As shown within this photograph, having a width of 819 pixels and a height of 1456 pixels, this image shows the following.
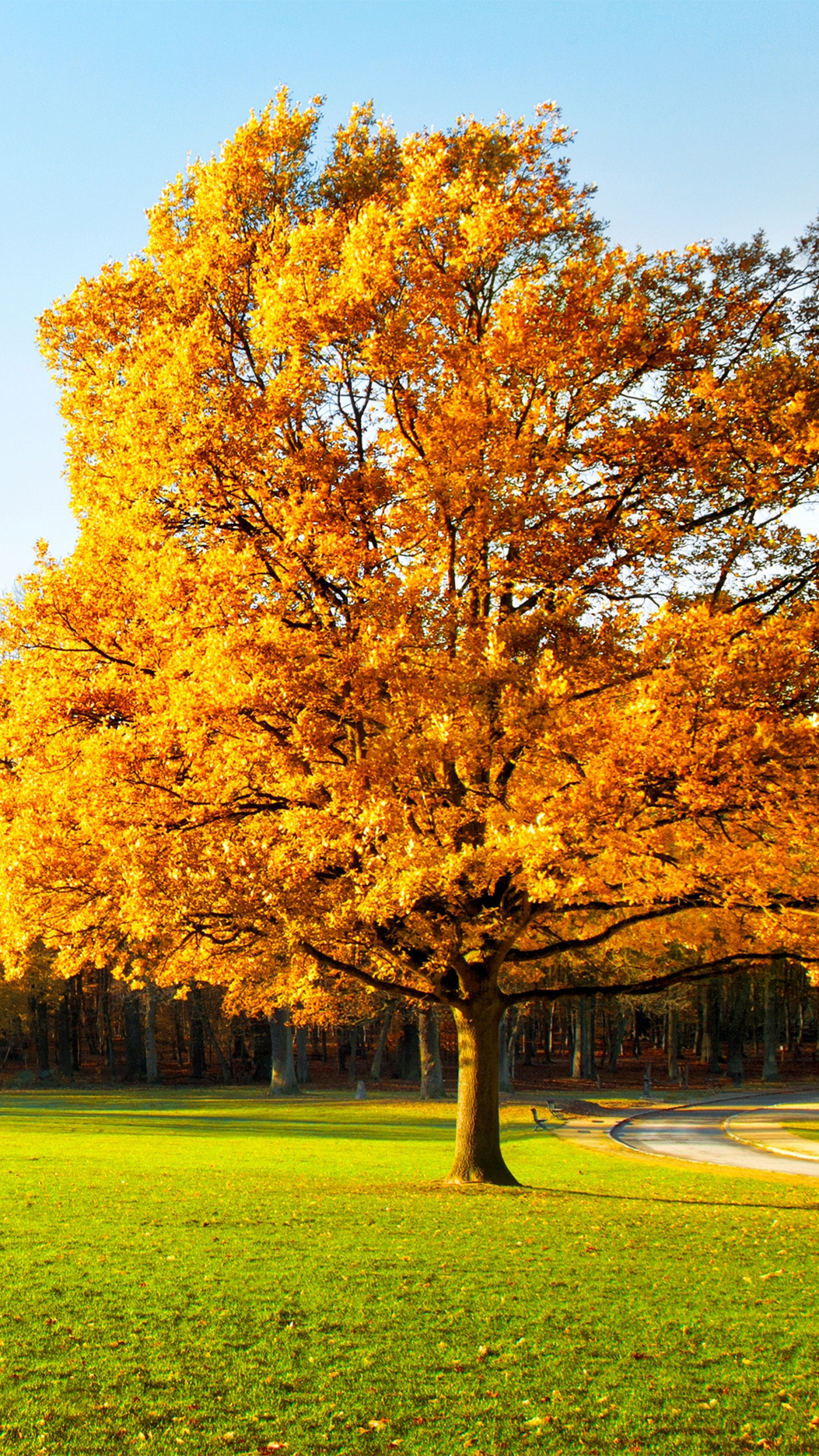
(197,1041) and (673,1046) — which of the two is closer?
(197,1041)

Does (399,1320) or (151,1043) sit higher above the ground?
(399,1320)

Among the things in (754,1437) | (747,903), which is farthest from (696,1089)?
(754,1437)

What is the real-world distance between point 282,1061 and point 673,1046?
80.9ft

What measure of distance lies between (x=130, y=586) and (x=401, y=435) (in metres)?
3.88

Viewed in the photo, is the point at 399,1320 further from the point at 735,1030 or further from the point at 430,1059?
the point at 735,1030

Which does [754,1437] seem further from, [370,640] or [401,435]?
[401,435]

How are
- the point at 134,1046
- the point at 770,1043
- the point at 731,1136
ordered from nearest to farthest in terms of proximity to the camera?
the point at 731,1136
the point at 134,1046
the point at 770,1043

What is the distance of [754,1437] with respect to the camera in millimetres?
6305

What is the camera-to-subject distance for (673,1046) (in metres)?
61.4

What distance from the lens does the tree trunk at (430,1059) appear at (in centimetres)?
4372

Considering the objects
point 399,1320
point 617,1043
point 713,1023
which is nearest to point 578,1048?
point 617,1043

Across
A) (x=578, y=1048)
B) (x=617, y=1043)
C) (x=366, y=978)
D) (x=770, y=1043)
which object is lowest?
(x=617, y=1043)

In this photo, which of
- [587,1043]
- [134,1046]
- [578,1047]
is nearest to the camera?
[134,1046]

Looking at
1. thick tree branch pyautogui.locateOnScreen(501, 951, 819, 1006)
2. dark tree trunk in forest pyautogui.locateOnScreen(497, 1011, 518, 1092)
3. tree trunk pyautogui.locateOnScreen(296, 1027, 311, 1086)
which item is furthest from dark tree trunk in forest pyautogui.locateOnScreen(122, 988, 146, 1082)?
thick tree branch pyautogui.locateOnScreen(501, 951, 819, 1006)
